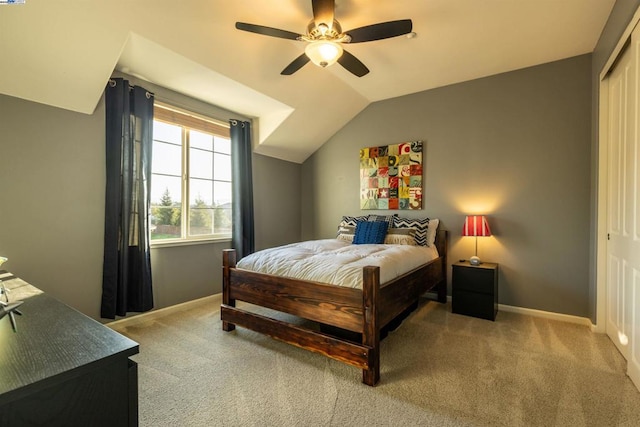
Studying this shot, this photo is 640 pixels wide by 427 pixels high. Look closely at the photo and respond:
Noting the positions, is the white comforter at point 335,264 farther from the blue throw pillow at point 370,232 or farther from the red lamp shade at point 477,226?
the red lamp shade at point 477,226

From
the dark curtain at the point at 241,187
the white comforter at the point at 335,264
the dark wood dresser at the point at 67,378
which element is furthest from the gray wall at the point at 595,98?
the dark curtain at the point at 241,187

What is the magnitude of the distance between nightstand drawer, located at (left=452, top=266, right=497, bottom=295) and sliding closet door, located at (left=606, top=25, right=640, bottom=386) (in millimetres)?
880

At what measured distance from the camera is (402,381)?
6.23 feet

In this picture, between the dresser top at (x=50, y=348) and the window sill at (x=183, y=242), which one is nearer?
the dresser top at (x=50, y=348)

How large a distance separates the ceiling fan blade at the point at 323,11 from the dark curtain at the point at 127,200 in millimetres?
1947

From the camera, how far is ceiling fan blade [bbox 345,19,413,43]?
6.36ft

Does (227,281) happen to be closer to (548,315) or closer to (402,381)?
(402,381)

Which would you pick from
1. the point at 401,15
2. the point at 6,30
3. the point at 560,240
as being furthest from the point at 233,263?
the point at 560,240

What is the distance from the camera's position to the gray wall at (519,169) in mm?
2957

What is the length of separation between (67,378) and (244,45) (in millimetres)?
2790

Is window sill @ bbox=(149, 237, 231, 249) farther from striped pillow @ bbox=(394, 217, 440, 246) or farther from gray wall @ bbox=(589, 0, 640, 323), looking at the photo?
gray wall @ bbox=(589, 0, 640, 323)

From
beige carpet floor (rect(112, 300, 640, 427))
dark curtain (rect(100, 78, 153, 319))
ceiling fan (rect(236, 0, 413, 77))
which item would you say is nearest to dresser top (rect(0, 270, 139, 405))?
beige carpet floor (rect(112, 300, 640, 427))

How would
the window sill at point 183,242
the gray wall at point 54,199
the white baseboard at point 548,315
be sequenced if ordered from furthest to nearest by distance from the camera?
the window sill at point 183,242
the white baseboard at point 548,315
the gray wall at point 54,199

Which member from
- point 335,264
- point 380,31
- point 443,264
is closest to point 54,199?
point 335,264
